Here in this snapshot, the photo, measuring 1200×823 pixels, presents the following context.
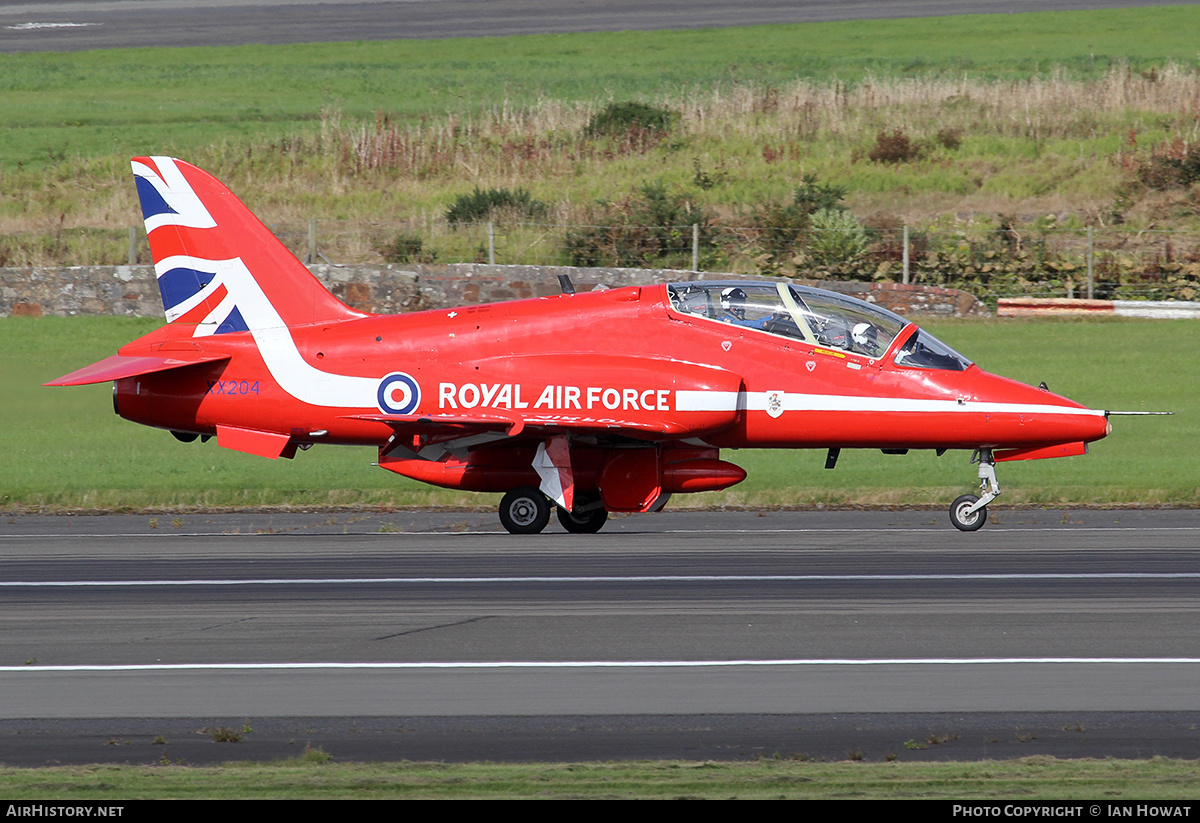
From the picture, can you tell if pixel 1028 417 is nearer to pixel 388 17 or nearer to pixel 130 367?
pixel 130 367

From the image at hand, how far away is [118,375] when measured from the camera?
18203 mm

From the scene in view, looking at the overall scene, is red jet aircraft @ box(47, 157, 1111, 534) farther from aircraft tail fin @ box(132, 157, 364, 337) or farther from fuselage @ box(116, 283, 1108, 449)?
aircraft tail fin @ box(132, 157, 364, 337)

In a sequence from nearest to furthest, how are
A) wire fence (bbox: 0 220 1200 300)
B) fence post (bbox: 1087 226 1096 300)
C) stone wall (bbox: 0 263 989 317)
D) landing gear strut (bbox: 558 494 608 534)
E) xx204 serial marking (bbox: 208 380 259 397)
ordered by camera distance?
landing gear strut (bbox: 558 494 608 534) < xx204 serial marking (bbox: 208 380 259 397) < stone wall (bbox: 0 263 989 317) < fence post (bbox: 1087 226 1096 300) < wire fence (bbox: 0 220 1200 300)

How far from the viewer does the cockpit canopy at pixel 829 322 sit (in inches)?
688

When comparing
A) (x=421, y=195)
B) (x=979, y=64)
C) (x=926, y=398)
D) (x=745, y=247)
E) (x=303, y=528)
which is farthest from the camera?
(x=979, y=64)

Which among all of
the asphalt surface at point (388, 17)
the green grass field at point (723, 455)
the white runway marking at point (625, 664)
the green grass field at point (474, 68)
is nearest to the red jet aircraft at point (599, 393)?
the green grass field at point (723, 455)

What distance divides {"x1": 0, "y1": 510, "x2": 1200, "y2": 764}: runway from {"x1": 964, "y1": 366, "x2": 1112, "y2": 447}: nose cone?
109cm

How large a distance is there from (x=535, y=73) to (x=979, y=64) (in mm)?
15914

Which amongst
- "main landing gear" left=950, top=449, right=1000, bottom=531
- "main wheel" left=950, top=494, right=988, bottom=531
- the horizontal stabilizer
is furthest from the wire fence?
"main wheel" left=950, top=494, right=988, bottom=531

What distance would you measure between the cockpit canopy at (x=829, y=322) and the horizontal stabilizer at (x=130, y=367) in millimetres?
6071

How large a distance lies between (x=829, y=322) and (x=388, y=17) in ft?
158

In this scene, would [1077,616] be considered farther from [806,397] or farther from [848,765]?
[806,397]

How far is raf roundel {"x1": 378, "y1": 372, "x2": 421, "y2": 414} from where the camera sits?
59.2 feet

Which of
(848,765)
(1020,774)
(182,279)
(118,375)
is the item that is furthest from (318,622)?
(182,279)
